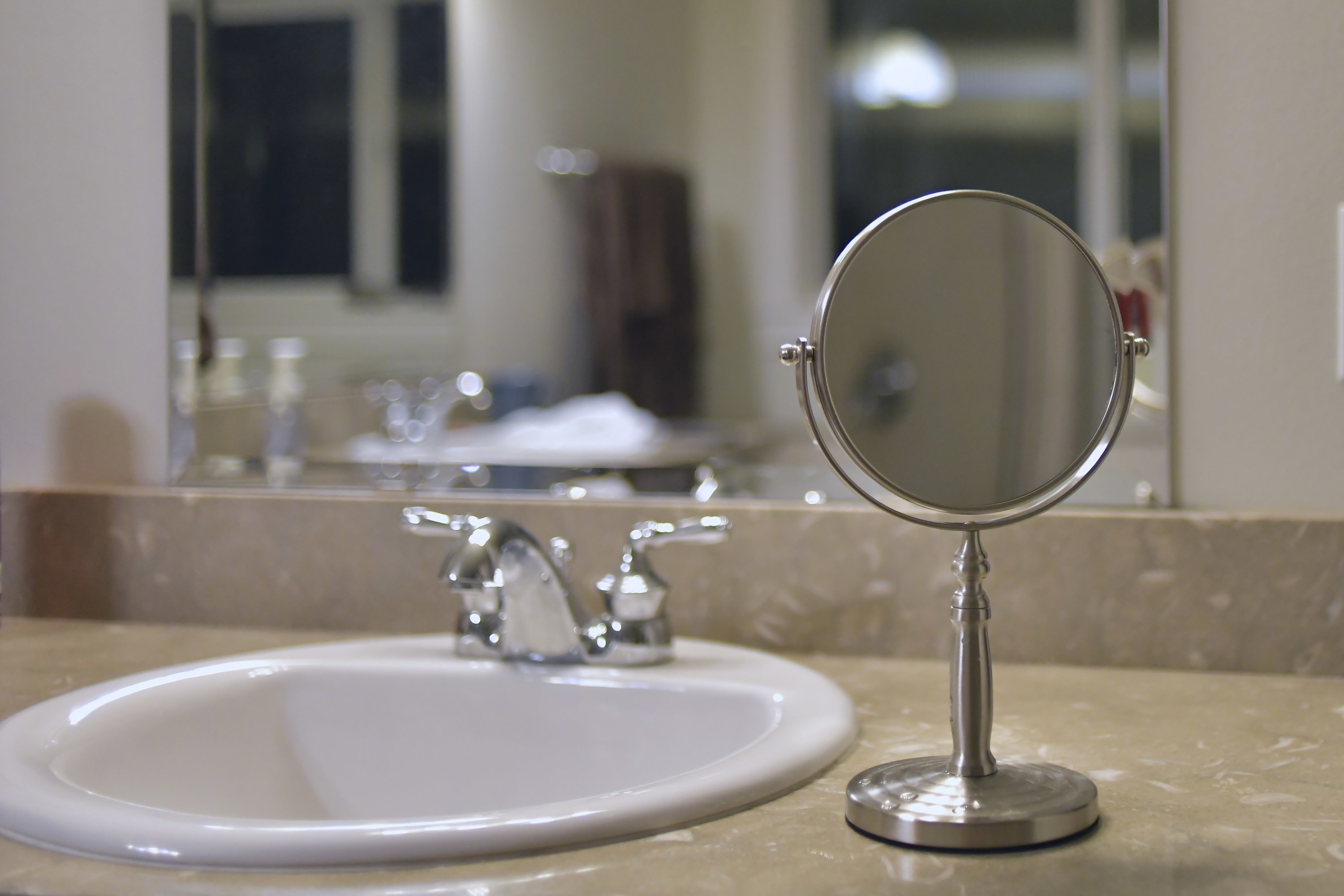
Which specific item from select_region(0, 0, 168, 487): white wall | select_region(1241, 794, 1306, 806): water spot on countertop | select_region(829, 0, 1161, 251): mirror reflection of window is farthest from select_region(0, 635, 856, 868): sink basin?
select_region(829, 0, 1161, 251): mirror reflection of window

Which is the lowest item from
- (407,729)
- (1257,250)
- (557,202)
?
(407,729)

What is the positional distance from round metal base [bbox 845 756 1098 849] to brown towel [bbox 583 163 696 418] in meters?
0.67

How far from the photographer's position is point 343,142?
4.46 feet

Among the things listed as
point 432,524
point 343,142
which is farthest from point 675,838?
point 343,142

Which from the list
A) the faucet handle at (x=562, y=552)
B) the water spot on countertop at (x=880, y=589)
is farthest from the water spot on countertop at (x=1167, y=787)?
the faucet handle at (x=562, y=552)

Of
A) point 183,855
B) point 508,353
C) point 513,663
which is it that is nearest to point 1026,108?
point 508,353

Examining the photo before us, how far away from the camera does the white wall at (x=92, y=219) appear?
116 cm

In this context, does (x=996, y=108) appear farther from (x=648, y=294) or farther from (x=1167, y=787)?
(x=1167, y=787)

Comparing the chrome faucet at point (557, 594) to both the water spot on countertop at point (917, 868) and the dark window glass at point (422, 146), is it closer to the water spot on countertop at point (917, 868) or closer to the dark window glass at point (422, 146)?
the water spot on countertop at point (917, 868)

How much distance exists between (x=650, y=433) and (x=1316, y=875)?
2.59 feet

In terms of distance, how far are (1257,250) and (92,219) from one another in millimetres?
1036

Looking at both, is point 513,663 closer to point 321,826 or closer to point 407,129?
point 321,826

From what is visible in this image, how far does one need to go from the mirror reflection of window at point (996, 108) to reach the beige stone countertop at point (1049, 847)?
0.40m

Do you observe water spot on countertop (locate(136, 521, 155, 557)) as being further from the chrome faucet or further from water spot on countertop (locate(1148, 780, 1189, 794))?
water spot on countertop (locate(1148, 780, 1189, 794))
